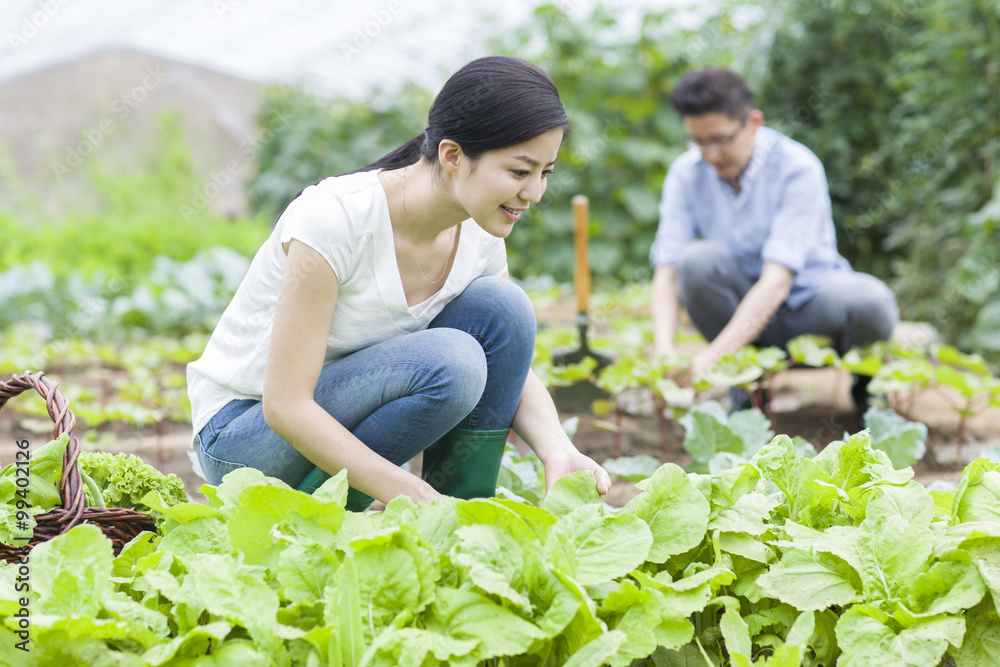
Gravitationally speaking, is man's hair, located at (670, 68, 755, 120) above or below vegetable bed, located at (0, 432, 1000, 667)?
above

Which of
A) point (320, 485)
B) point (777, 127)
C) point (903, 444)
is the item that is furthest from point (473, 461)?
point (777, 127)

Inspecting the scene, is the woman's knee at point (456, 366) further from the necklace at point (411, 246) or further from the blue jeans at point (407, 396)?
the necklace at point (411, 246)

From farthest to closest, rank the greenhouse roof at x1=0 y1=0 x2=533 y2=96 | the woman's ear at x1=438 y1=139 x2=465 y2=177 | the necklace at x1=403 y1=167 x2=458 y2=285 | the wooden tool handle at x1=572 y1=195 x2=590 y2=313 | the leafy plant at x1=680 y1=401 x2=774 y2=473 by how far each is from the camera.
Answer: the greenhouse roof at x1=0 y1=0 x2=533 y2=96
the wooden tool handle at x1=572 y1=195 x2=590 y2=313
the leafy plant at x1=680 y1=401 x2=774 y2=473
the necklace at x1=403 y1=167 x2=458 y2=285
the woman's ear at x1=438 y1=139 x2=465 y2=177

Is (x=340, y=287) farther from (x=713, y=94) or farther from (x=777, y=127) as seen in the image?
(x=777, y=127)

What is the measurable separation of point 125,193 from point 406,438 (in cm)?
728

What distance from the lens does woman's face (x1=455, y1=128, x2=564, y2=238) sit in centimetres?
127

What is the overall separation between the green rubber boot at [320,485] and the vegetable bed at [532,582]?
0.28 m

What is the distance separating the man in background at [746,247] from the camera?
2426 mm

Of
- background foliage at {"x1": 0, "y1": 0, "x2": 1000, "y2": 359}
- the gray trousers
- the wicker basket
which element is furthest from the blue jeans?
background foliage at {"x1": 0, "y1": 0, "x2": 1000, "y2": 359}

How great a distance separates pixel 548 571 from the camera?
0.90 metres

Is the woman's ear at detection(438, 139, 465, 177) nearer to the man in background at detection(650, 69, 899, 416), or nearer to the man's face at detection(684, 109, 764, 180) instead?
the man in background at detection(650, 69, 899, 416)

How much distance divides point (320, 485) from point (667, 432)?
4.24 feet

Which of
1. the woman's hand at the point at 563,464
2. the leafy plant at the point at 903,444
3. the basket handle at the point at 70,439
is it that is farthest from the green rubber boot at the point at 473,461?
the leafy plant at the point at 903,444

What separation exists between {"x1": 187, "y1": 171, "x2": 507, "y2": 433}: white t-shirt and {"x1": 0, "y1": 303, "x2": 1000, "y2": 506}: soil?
2.10 feet
